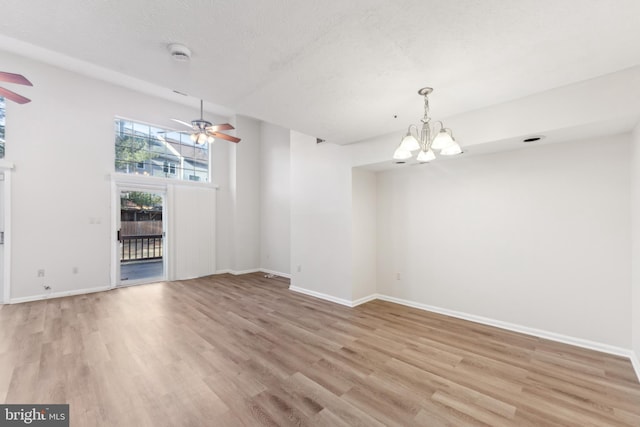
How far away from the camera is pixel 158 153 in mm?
6305

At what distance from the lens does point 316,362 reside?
8.73 ft

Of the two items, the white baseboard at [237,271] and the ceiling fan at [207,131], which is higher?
the ceiling fan at [207,131]

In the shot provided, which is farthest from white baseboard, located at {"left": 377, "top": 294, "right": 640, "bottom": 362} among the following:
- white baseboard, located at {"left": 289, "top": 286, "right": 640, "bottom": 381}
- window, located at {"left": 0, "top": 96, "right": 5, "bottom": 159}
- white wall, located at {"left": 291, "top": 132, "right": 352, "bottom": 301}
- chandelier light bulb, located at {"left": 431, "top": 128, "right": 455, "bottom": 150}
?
window, located at {"left": 0, "top": 96, "right": 5, "bottom": 159}

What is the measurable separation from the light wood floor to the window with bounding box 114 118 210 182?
3.28 metres

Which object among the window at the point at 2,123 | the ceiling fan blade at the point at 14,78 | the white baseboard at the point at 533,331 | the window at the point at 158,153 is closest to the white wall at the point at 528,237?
the white baseboard at the point at 533,331

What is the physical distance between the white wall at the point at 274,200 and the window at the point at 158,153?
1.59 m

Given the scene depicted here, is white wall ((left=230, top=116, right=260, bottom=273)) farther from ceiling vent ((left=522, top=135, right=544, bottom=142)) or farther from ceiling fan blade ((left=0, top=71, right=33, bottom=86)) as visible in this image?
ceiling vent ((left=522, top=135, right=544, bottom=142))

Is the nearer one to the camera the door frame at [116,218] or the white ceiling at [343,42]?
the white ceiling at [343,42]

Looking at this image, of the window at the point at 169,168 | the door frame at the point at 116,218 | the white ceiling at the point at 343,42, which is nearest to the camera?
the white ceiling at the point at 343,42

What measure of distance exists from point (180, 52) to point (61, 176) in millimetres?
4978

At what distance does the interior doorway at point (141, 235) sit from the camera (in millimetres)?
5949

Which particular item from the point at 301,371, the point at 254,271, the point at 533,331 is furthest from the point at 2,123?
the point at 533,331

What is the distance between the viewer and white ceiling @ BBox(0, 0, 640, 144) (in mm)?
1586

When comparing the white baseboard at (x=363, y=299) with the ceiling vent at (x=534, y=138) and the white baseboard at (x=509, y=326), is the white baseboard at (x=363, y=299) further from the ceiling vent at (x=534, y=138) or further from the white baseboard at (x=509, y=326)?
the ceiling vent at (x=534, y=138)
